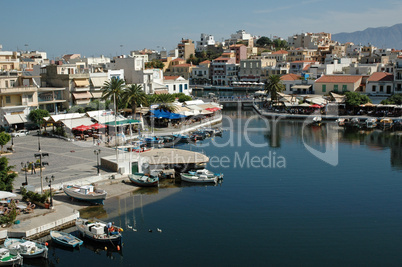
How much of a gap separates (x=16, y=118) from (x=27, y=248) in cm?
3071

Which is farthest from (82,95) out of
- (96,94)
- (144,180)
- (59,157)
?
(144,180)

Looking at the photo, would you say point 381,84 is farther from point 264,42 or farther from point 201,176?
point 264,42

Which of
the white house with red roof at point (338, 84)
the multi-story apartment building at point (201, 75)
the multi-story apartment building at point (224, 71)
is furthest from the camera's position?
the multi-story apartment building at point (201, 75)

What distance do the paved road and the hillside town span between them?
7420 millimetres

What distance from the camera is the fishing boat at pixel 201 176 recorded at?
33.7 metres

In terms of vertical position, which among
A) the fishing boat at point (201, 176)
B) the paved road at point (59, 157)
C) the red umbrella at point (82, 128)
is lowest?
the fishing boat at point (201, 176)

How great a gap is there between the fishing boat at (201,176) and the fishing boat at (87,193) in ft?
25.6

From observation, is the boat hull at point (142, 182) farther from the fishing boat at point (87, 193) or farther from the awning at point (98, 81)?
the awning at point (98, 81)

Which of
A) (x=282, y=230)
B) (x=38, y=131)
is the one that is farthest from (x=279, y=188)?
(x=38, y=131)

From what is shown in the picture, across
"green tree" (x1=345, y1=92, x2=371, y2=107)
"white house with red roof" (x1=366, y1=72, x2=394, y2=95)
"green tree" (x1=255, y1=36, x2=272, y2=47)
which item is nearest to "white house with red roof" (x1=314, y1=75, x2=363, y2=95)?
"white house with red roof" (x1=366, y1=72, x2=394, y2=95)

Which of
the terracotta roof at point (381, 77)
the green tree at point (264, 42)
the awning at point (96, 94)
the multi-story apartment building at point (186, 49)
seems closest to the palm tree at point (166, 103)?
the awning at point (96, 94)

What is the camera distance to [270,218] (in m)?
26.3

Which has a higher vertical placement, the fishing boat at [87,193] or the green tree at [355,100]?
the green tree at [355,100]

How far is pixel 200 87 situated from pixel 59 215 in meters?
97.9
